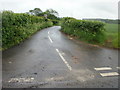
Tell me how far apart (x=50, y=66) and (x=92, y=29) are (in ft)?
23.0

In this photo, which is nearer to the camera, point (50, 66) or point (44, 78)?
point (44, 78)

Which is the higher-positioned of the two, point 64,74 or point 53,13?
point 53,13

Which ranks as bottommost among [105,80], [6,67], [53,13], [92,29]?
[105,80]

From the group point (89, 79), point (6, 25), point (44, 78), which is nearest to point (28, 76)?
point (44, 78)

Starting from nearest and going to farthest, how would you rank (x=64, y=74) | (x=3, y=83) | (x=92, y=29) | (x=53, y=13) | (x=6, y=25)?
(x=3, y=83) < (x=64, y=74) < (x=6, y=25) < (x=92, y=29) < (x=53, y=13)

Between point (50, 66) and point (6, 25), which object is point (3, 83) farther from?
point (6, 25)

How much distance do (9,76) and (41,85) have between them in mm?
1272

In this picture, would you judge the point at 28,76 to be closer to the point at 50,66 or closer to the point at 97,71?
the point at 50,66

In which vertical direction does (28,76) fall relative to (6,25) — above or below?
below

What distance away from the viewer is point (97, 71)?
16.0 ft

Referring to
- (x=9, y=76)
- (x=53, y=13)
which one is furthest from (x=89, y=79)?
(x=53, y=13)

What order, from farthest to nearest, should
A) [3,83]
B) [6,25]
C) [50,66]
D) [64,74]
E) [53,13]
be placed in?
[53,13], [6,25], [50,66], [64,74], [3,83]

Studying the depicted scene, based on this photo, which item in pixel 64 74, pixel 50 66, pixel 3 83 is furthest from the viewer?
pixel 50 66

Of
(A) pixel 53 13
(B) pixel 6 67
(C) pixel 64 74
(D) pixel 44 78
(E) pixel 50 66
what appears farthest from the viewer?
(A) pixel 53 13
